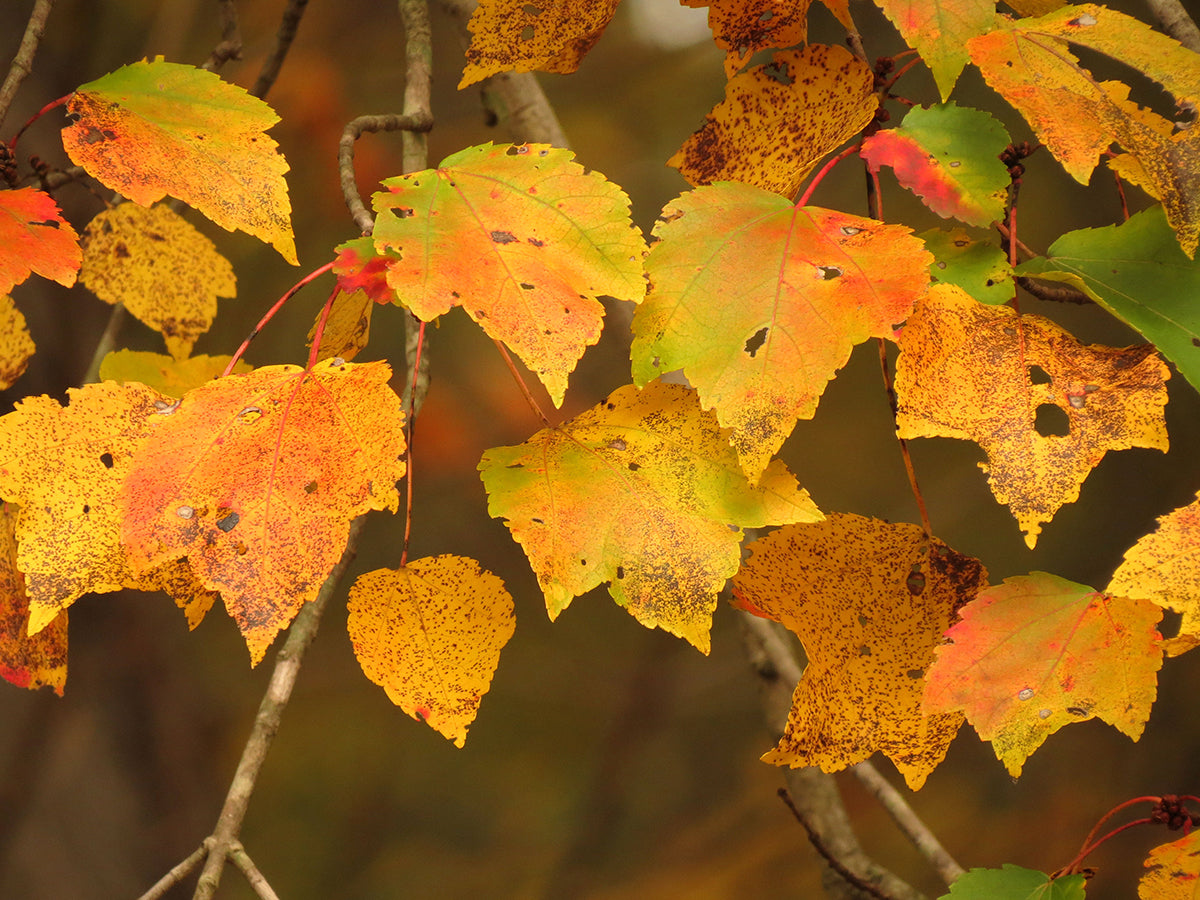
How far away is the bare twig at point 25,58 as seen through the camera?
412 millimetres

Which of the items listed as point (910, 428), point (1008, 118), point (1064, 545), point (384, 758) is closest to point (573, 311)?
point (910, 428)

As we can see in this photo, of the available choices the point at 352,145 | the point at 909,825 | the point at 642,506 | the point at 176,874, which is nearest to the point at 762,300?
the point at 642,506

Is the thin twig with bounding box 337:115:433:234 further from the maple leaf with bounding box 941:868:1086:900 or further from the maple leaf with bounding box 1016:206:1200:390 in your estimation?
the maple leaf with bounding box 941:868:1086:900

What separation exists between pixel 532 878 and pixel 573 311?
1.83 meters

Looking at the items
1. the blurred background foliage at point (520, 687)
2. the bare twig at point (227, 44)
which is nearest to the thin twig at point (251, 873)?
the bare twig at point (227, 44)

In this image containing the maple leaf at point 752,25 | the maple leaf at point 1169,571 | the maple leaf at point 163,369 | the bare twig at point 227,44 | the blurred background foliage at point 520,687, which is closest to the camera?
the maple leaf at point 1169,571

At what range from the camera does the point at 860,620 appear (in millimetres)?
369

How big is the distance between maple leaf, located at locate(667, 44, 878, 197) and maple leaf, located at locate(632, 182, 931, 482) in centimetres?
4

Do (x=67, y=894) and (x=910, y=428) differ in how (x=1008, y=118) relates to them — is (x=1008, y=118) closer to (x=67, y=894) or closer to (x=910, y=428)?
(x=910, y=428)

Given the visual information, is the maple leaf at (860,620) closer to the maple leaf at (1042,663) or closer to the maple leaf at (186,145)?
the maple leaf at (1042,663)

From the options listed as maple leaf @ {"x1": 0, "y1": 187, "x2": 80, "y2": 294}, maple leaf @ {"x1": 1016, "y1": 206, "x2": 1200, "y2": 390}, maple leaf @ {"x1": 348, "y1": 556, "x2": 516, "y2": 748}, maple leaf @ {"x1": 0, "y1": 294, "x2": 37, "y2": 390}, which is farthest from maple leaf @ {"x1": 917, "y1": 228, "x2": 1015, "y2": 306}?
maple leaf @ {"x1": 0, "y1": 294, "x2": 37, "y2": 390}

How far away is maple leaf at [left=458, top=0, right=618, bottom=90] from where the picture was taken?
403 mm

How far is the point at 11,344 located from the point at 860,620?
0.45 meters

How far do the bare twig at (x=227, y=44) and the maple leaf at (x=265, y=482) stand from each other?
0.37m
